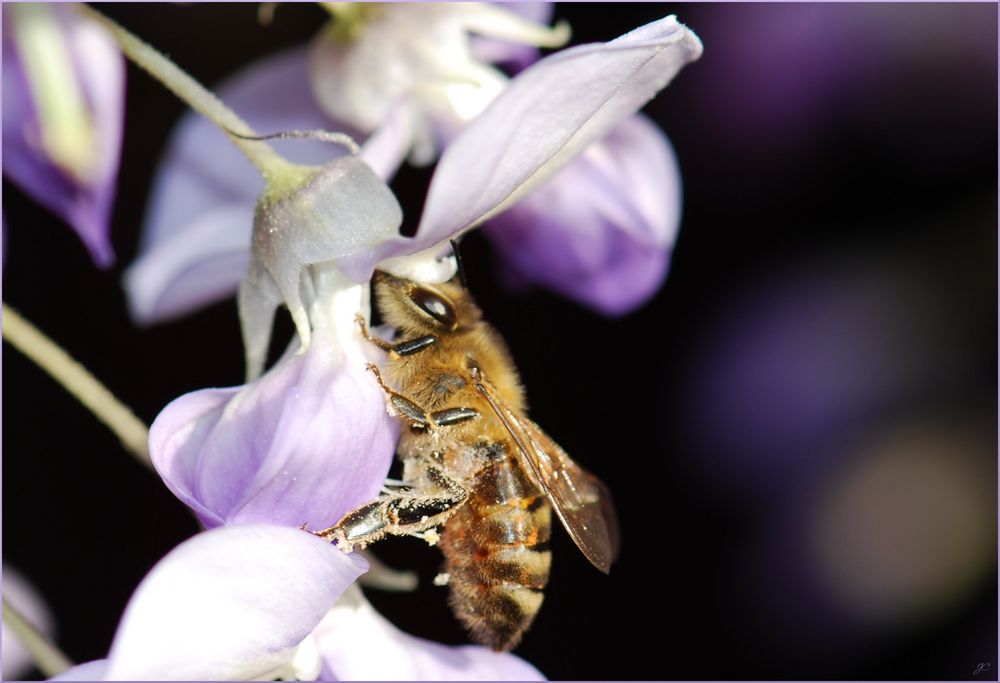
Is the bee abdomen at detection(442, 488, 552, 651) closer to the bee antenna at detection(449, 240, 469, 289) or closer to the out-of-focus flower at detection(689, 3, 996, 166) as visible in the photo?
the bee antenna at detection(449, 240, 469, 289)

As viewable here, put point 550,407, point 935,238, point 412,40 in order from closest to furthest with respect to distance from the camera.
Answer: point 412,40
point 550,407
point 935,238

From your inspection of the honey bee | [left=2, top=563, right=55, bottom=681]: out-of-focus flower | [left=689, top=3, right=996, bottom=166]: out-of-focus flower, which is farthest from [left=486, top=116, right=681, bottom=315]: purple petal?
[left=689, top=3, right=996, bottom=166]: out-of-focus flower

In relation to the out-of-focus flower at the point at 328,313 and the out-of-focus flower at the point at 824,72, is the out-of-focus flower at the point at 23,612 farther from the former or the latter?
the out-of-focus flower at the point at 824,72

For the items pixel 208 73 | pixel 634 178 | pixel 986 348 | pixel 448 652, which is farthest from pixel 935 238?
pixel 448 652

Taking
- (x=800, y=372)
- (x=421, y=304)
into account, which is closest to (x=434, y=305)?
(x=421, y=304)

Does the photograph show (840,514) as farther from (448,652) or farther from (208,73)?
(448,652)

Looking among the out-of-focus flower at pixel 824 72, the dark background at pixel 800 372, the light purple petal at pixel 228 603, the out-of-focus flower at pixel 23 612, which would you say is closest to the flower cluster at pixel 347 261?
the light purple petal at pixel 228 603
